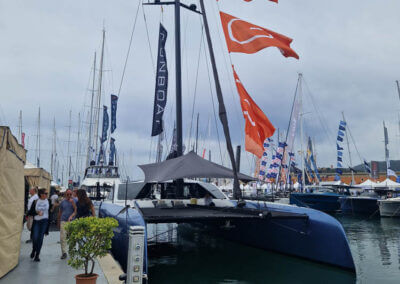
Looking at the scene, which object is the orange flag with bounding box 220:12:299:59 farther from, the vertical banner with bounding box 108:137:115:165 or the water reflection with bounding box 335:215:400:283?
the vertical banner with bounding box 108:137:115:165

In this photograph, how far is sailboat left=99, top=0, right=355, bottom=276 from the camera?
7824 mm

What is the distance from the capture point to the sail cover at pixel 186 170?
904 cm

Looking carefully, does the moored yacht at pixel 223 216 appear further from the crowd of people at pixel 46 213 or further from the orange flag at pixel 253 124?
the orange flag at pixel 253 124

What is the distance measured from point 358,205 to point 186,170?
23.1 m

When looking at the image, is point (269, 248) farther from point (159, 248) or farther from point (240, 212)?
point (159, 248)

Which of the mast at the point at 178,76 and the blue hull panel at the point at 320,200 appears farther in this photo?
the blue hull panel at the point at 320,200

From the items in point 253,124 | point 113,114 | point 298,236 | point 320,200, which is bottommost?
point 320,200

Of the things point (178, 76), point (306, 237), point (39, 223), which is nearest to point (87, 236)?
point (39, 223)

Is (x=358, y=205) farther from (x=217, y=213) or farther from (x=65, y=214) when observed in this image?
(x=65, y=214)

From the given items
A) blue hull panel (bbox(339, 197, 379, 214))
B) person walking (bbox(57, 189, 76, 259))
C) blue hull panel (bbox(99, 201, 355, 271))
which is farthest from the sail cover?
blue hull panel (bbox(339, 197, 379, 214))

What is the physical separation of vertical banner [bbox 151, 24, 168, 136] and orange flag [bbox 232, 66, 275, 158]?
4468 mm

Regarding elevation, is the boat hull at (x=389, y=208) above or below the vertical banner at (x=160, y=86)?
below

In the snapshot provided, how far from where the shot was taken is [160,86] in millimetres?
13016

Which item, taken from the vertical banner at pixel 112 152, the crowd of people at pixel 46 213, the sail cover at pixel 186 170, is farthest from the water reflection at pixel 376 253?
the vertical banner at pixel 112 152
